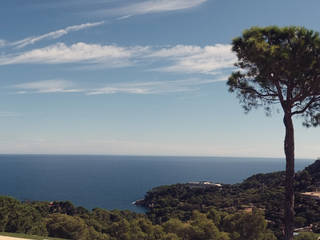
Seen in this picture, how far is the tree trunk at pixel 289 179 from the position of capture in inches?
408

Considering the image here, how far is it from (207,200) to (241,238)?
51910 millimetres

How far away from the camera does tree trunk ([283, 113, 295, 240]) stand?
10359mm

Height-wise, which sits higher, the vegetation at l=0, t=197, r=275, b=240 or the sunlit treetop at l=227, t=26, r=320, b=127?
the sunlit treetop at l=227, t=26, r=320, b=127

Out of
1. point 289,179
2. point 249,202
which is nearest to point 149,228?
point 289,179

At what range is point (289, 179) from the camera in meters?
10.6

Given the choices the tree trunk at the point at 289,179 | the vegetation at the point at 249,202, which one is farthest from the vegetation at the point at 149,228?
the tree trunk at the point at 289,179

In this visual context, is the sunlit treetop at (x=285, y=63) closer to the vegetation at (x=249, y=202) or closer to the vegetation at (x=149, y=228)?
the vegetation at (x=249, y=202)

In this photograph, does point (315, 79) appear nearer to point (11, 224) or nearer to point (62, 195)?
point (11, 224)

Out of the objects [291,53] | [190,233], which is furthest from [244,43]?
[190,233]

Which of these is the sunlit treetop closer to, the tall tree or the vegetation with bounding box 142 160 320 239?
the tall tree

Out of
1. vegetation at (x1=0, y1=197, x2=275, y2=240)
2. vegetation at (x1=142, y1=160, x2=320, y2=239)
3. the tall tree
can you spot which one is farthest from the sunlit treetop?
vegetation at (x1=0, y1=197, x2=275, y2=240)

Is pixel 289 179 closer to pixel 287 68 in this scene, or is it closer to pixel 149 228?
pixel 287 68

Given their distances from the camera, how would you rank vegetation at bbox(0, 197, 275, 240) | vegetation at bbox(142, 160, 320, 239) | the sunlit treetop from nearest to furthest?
the sunlit treetop < vegetation at bbox(0, 197, 275, 240) < vegetation at bbox(142, 160, 320, 239)

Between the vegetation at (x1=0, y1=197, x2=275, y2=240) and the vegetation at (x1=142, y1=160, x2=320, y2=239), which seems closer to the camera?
the vegetation at (x1=0, y1=197, x2=275, y2=240)
